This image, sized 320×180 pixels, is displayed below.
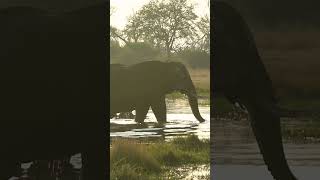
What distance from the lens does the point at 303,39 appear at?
575 centimetres

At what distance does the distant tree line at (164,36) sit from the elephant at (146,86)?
9cm

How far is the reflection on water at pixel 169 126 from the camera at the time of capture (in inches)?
235

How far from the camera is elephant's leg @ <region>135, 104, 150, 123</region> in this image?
6.12 metres

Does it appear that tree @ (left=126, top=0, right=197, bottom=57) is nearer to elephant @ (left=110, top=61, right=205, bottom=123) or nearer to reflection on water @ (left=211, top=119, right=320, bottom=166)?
elephant @ (left=110, top=61, right=205, bottom=123)

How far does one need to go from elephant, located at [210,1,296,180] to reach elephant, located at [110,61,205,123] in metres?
0.37

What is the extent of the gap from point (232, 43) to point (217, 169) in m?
1.28

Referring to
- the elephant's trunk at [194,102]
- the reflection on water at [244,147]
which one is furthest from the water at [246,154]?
the elephant's trunk at [194,102]

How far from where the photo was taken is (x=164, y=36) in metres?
6.16

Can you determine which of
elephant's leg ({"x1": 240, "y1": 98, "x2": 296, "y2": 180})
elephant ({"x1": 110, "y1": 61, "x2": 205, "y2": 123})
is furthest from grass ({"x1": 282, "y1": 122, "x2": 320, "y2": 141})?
elephant ({"x1": 110, "y1": 61, "x2": 205, "y2": 123})
